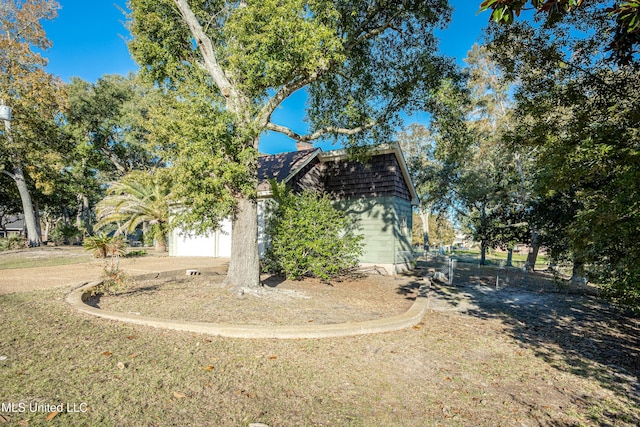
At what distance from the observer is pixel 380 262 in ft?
40.3

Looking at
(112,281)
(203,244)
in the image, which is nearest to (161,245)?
(203,244)

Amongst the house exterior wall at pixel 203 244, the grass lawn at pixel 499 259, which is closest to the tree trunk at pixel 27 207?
the house exterior wall at pixel 203 244

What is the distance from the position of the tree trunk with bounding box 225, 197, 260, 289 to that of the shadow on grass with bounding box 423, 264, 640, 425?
4583 mm

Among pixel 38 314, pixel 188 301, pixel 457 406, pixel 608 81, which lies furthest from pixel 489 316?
pixel 38 314

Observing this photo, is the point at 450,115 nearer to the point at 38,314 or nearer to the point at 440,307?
the point at 440,307

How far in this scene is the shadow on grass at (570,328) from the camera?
374 cm

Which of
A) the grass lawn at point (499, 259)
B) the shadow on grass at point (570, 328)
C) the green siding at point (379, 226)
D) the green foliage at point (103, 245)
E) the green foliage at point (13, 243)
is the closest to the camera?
the shadow on grass at point (570, 328)

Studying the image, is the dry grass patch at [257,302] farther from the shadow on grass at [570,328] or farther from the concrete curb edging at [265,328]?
the shadow on grass at [570,328]

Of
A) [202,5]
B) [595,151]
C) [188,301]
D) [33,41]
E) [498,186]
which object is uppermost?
[33,41]

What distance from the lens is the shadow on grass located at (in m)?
3.74

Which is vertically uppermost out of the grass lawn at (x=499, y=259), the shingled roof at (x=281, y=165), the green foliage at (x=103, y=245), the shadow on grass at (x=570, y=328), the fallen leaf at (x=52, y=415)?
the shingled roof at (x=281, y=165)

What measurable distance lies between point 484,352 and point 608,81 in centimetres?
589

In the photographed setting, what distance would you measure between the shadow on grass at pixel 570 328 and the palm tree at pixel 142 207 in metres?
14.6

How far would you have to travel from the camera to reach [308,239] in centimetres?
866
